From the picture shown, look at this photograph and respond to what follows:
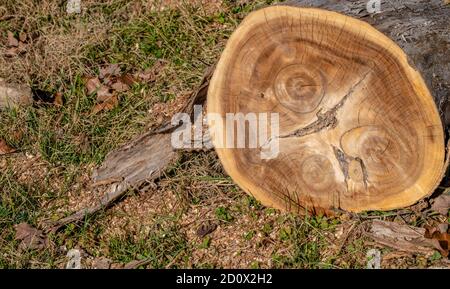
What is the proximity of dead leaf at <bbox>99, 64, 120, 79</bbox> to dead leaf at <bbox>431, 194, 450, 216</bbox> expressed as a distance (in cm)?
219

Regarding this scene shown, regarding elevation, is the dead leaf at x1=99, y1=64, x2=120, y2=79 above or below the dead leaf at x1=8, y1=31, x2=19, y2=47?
below

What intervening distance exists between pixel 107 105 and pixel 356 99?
1708 millimetres

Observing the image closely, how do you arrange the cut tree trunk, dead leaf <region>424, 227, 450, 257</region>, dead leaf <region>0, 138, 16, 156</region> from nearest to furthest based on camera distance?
the cut tree trunk, dead leaf <region>424, 227, 450, 257</region>, dead leaf <region>0, 138, 16, 156</region>

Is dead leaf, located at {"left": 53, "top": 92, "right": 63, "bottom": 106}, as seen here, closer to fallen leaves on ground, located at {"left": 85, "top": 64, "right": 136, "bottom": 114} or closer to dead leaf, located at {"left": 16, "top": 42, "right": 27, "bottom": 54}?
fallen leaves on ground, located at {"left": 85, "top": 64, "right": 136, "bottom": 114}

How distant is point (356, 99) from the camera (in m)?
3.36

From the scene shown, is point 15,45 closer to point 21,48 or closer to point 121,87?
point 21,48

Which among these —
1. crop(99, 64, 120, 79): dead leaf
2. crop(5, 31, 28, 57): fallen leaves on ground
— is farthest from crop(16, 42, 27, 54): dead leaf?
crop(99, 64, 120, 79): dead leaf

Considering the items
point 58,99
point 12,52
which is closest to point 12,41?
point 12,52

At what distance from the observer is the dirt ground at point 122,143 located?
354 cm

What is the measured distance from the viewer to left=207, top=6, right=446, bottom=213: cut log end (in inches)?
126

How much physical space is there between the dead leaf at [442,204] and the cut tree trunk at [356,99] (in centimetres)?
24

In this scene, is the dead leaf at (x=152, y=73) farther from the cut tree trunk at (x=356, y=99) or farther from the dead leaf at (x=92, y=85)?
the cut tree trunk at (x=356, y=99)
